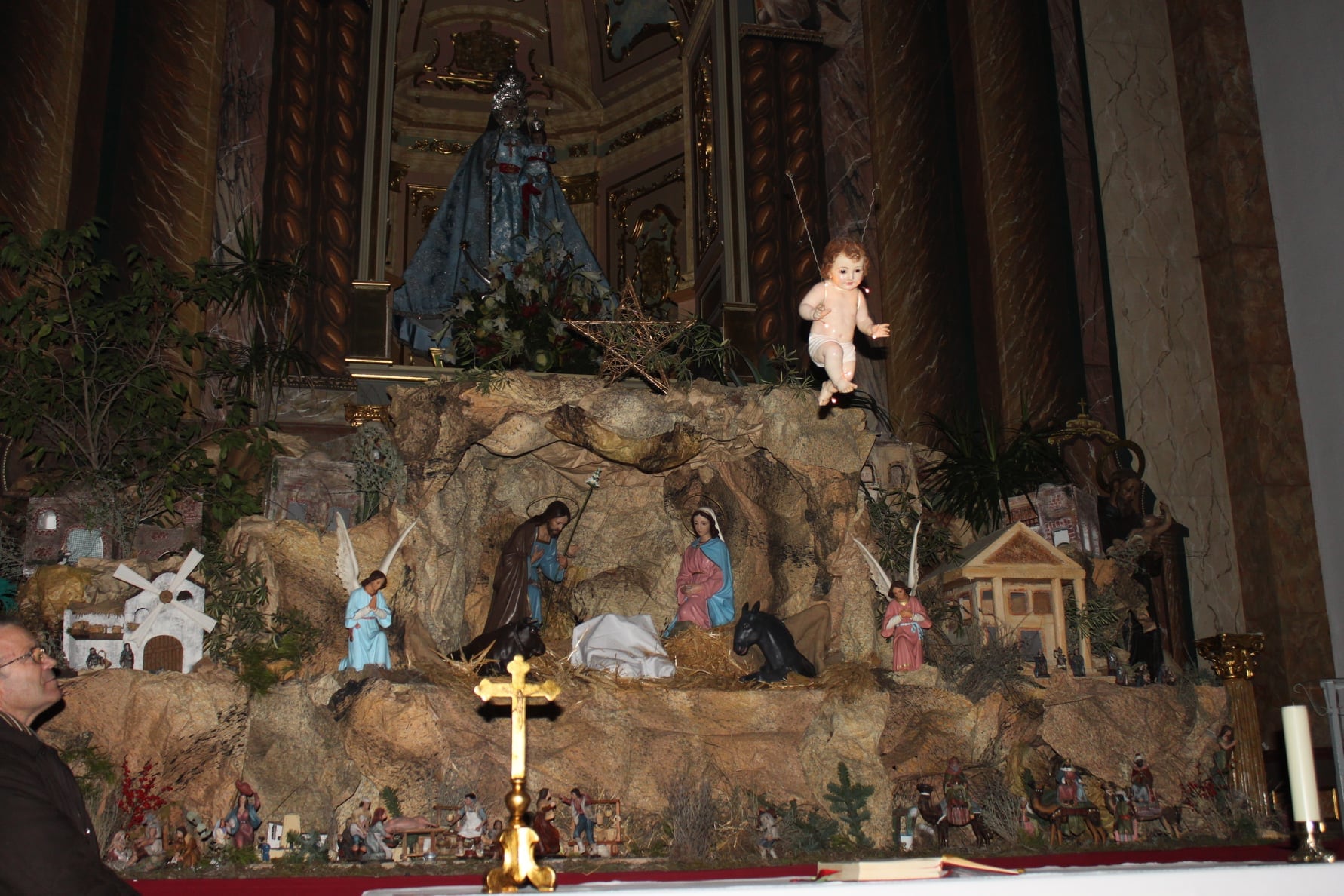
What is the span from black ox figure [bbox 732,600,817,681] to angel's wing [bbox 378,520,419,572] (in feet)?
7.52

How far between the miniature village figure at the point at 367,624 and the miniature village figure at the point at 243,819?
2.91 ft

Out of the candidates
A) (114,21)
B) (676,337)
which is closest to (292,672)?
(676,337)

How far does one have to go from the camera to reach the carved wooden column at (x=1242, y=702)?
8.05m

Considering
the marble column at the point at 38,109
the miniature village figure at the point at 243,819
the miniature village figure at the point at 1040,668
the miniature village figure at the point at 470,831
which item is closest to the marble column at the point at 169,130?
the marble column at the point at 38,109

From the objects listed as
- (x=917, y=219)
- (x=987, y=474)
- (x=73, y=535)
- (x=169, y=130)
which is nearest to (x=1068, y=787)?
(x=987, y=474)

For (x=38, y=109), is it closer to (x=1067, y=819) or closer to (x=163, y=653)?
(x=163, y=653)

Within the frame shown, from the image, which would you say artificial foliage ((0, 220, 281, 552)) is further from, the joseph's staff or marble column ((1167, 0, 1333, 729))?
marble column ((1167, 0, 1333, 729))

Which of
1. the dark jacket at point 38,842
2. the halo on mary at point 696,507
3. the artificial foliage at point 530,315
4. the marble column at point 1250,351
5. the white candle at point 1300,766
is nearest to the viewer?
the dark jacket at point 38,842

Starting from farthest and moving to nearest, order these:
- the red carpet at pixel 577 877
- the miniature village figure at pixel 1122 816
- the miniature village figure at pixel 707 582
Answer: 1. the miniature village figure at pixel 707 582
2. the miniature village figure at pixel 1122 816
3. the red carpet at pixel 577 877

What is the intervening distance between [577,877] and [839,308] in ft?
10.9

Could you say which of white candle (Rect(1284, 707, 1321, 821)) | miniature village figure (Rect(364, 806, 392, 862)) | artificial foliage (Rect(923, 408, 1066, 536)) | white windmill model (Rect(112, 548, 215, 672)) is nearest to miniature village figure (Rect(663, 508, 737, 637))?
artificial foliage (Rect(923, 408, 1066, 536))

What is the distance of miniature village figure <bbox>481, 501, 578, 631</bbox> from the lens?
27.1ft

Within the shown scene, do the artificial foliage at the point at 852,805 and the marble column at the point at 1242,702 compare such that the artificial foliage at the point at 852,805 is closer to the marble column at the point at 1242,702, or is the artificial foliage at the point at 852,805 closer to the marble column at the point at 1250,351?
the marble column at the point at 1242,702

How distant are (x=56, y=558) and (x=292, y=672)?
6.80ft
